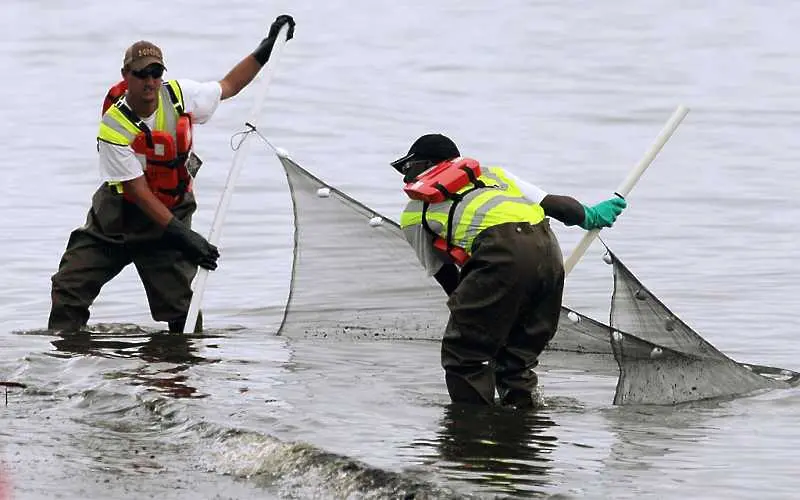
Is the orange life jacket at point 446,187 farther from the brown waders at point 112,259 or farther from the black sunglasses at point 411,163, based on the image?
the brown waders at point 112,259

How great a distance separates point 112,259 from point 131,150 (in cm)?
88

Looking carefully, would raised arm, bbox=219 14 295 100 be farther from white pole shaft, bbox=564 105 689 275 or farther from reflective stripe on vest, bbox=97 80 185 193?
white pole shaft, bbox=564 105 689 275

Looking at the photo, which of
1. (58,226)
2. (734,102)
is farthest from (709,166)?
(58,226)

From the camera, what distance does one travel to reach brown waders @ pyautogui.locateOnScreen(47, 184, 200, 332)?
10.6m

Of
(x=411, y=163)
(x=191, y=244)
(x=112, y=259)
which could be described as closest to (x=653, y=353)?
(x=411, y=163)

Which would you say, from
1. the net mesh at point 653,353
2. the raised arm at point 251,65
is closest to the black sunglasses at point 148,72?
the raised arm at point 251,65

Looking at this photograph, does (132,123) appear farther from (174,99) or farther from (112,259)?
(112,259)

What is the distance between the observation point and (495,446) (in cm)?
795

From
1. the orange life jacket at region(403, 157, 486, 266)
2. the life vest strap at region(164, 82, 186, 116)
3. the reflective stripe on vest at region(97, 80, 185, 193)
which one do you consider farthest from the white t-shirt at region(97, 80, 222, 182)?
the orange life jacket at region(403, 157, 486, 266)

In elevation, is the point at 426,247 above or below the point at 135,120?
below

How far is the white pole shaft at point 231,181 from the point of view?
1083cm

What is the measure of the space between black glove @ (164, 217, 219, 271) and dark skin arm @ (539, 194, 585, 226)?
2.81 meters

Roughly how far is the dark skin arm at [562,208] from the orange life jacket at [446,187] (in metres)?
0.42

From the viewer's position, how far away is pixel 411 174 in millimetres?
8484
